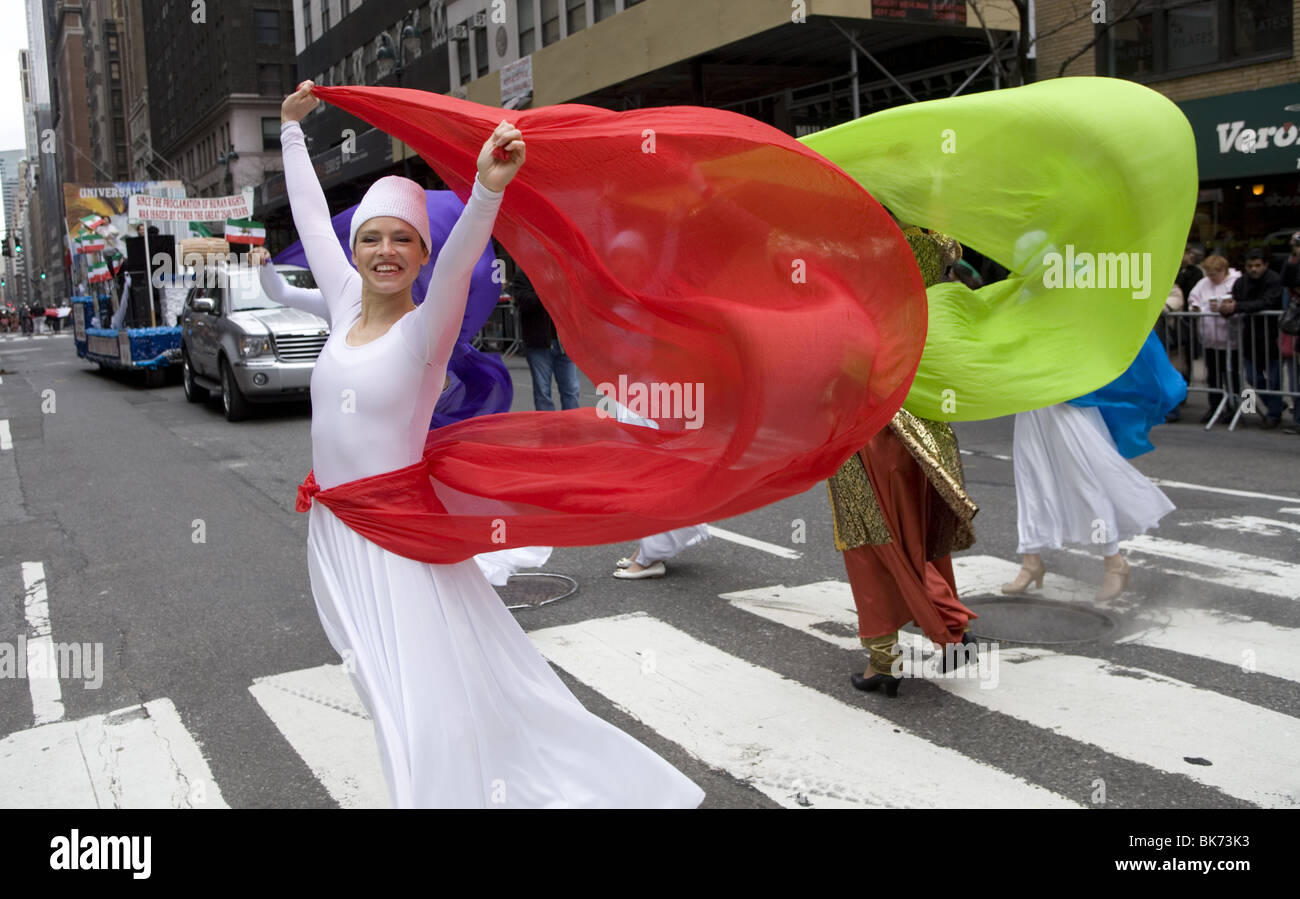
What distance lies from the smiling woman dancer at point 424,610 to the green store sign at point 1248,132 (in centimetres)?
1508

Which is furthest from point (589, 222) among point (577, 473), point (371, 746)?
point (371, 746)

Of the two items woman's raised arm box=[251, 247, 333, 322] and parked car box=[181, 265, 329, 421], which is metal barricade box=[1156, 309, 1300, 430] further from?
woman's raised arm box=[251, 247, 333, 322]

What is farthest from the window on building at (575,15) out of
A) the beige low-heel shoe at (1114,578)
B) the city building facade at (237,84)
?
the city building facade at (237,84)

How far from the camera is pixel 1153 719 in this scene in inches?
183

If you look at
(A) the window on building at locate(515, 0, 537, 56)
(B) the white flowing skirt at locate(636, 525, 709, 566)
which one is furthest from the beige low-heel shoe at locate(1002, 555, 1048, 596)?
(A) the window on building at locate(515, 0, 537, 56)

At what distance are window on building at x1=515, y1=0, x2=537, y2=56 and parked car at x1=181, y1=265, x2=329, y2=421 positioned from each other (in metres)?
13.7

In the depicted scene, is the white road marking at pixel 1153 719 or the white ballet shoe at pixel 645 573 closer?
the white road marking at pixel 1153 719

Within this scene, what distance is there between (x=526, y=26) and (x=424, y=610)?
28.0 metres

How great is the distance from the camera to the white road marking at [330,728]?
4203 mm

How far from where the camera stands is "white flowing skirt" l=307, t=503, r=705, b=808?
300cm

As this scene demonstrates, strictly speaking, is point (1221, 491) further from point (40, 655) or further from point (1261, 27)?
point (1261, 27)

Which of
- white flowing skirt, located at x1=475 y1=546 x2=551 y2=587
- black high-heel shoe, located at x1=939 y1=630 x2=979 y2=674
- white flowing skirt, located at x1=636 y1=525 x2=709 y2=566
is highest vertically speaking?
white flowing skirt, located at x1=475 y1=546 x2=551 y2=587

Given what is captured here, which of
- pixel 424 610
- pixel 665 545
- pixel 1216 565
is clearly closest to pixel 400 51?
pixel 665 545

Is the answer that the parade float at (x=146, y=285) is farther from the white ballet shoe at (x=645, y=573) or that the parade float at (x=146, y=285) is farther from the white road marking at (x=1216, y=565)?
the white road marking at (x=1216, y=565)
